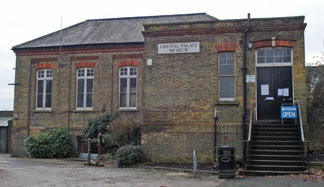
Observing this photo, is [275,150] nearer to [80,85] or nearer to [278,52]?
[278,52]

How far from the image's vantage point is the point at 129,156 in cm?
1638

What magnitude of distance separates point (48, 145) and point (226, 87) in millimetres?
10790

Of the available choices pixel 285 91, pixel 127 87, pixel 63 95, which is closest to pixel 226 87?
pixel 285 91

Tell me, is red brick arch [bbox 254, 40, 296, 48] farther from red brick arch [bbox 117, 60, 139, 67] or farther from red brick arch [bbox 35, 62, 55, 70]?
red brick arch [bbox 35, 62, 55, 70]

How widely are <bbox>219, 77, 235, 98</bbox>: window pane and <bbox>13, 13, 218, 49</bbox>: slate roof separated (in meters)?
7.37

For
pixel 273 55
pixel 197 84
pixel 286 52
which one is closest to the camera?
pixel 286 52

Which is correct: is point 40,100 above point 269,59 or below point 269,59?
below

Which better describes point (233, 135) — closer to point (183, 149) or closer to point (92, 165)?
point (183, 149)

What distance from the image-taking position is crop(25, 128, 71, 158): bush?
21.7 m

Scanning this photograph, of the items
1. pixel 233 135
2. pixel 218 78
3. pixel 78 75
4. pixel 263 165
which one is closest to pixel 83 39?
pixel 78 75

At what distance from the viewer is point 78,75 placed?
23.5 meters

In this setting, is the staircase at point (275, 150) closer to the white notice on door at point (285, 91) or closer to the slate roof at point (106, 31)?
the white notice on door at point (285, 91)

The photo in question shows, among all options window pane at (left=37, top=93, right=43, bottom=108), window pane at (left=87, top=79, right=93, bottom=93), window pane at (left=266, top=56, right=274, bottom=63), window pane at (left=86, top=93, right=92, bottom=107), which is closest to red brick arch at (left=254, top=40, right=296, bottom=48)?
window pane at (left=266, top=56, right=274, bottom=63)

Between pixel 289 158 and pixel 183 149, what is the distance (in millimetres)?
4338
